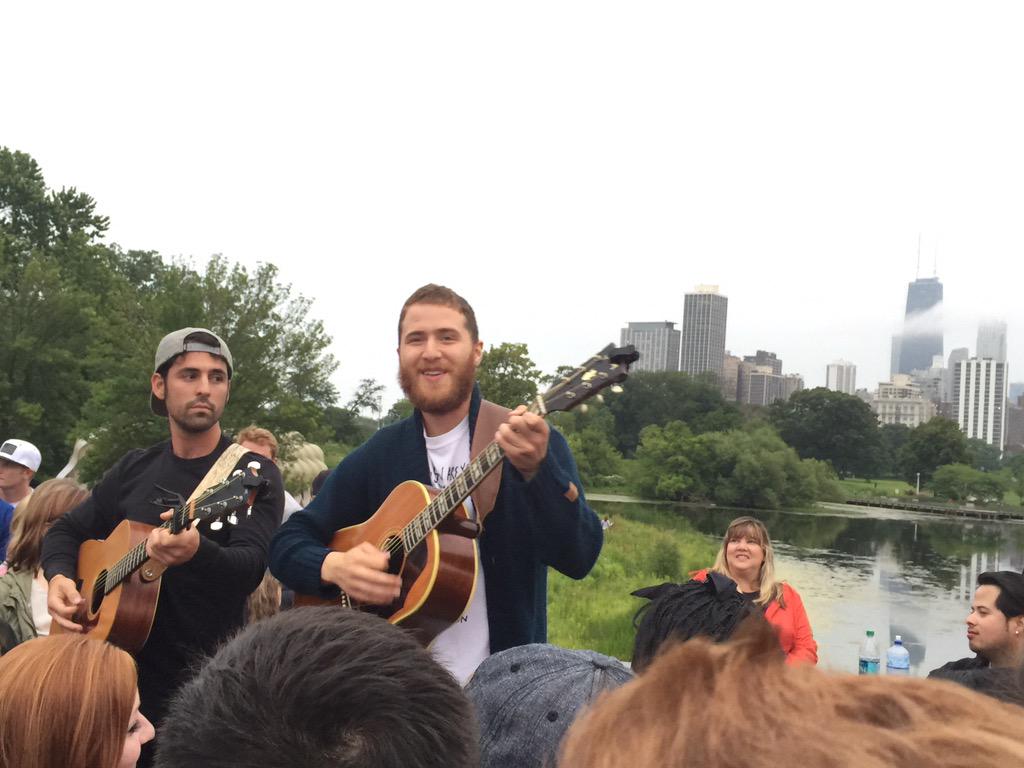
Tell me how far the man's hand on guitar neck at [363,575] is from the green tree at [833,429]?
81193mm

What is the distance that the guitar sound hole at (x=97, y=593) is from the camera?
3.76 m

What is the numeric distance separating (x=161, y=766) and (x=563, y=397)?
1958 millimetres

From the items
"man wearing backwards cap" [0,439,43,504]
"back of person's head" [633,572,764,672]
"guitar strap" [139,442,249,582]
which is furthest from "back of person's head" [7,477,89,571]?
"back of person's head" [633,572,764,672]

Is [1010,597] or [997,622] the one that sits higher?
[1010,597]

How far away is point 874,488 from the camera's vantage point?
244 ft

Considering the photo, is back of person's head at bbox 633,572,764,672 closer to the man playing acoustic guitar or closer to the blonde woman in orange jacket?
the man playing acoustic guitar

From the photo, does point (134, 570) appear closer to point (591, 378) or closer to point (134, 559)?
point (134, 559)

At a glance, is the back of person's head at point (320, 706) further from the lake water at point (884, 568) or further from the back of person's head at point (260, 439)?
the back of person's head at point (260, 439)

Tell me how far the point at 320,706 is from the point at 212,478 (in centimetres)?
268

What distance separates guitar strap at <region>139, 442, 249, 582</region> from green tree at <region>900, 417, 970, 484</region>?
82.5m

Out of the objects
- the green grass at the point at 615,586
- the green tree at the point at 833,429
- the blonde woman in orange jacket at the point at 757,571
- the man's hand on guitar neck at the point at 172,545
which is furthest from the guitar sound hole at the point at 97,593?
the green tree at the point at 833,429

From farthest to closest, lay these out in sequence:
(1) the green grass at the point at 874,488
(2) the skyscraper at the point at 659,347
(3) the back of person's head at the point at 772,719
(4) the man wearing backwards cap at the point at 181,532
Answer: (2) the skyscraper at the point at 659,347 → (1) the green grass at the point at 874,488 → (4) the man wearing backwards cap at the point at 181,532 → (3) the back of person's head at the point at 772,719

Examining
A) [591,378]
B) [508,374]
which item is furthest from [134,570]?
[508,374]

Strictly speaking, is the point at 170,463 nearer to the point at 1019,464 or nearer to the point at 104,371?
the point at 104,371
